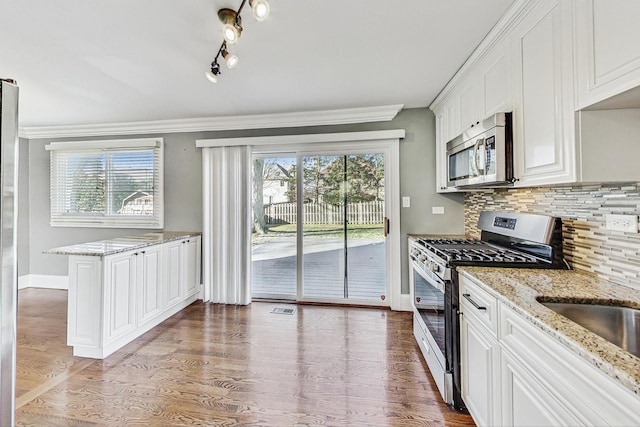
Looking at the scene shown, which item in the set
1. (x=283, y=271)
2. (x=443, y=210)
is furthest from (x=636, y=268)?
(x=283, y=271)

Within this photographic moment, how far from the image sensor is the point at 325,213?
3.63 metres

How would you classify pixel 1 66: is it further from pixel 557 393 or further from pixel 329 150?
pixel 557 393

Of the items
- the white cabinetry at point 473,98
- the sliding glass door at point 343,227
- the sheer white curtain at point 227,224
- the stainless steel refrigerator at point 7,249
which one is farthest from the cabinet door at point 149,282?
the white cabinetry at point 473,98

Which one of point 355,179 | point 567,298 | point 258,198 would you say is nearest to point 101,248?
point 258,198

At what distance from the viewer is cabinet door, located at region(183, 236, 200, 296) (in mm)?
3529

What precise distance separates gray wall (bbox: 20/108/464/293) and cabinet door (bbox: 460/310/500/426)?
1750 millimetres

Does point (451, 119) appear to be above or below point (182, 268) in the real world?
above

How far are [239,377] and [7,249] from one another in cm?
170

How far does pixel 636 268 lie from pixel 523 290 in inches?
20.3

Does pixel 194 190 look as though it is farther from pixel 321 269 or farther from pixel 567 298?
pixel 567 298

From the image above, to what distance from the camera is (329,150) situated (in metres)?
3.56

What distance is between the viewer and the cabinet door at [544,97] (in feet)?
4.21

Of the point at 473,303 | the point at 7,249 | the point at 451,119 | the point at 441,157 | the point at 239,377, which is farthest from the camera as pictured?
the point at 441,157

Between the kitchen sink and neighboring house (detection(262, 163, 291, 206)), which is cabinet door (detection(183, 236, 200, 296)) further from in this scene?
the kitchen sink
